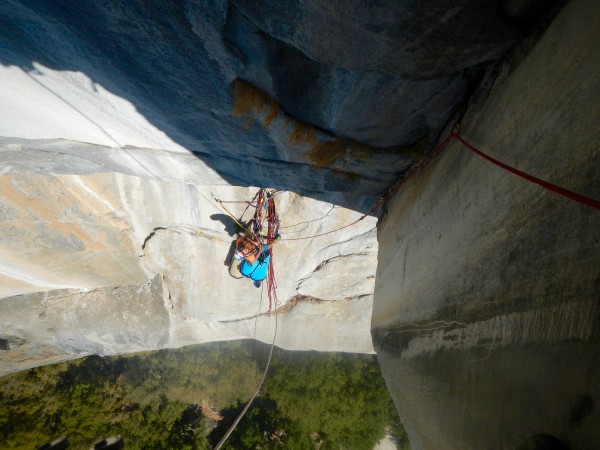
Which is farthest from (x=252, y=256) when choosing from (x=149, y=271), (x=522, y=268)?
(x=522, y=268)

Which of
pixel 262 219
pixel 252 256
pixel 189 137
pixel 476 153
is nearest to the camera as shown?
pixel 476 153

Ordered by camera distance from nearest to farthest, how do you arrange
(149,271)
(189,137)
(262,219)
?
(189,137), (262,219), (149,271)

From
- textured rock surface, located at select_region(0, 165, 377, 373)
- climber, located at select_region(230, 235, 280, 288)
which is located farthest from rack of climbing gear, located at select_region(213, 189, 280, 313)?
textured rock surface, located at select_region(0, 165, 377, 373)

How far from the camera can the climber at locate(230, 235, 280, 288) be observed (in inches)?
199

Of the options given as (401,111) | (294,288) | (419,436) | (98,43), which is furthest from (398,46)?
(294,288)

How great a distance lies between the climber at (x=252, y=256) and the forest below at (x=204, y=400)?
7.34 m

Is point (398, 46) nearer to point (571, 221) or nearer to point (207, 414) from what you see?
point (571, 221)

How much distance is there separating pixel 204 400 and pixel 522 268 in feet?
40.5

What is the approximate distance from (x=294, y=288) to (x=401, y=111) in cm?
522

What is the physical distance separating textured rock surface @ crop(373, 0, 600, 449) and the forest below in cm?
999

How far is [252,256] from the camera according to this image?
199 inches

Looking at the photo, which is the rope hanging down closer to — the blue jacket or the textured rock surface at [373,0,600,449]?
the textured rock surface at [373,0,600,449]

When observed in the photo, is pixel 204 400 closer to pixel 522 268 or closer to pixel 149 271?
pixel 149 271

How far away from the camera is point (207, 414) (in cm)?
1120
